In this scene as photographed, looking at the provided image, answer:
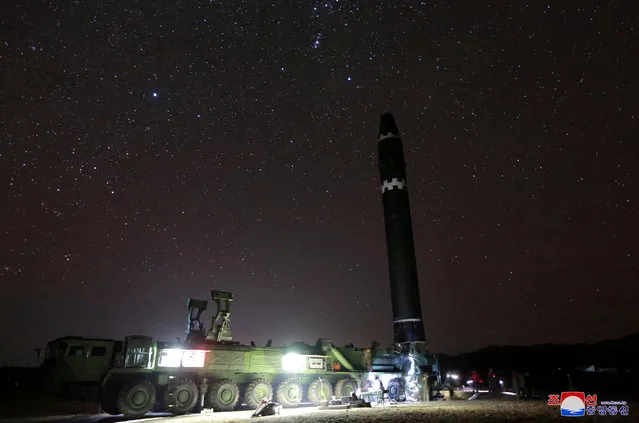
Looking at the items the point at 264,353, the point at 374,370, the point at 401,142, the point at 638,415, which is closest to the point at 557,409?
the point at 638,415

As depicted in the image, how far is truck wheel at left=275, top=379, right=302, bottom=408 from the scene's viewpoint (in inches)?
942

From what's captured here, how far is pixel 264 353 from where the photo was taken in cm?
2409

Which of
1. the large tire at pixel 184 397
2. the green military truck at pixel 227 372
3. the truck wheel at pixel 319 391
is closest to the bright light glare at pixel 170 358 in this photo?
the green military truck at pixel 227 372

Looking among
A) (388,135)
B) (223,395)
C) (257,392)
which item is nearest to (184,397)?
(223,395)

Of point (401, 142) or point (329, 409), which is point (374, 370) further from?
point (401, 142)

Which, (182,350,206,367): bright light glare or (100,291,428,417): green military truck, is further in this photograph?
(182,350,206,367): bright light glare

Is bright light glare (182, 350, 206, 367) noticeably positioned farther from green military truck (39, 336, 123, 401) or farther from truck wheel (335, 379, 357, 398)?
truck wheel (335, 379, 357, 398)

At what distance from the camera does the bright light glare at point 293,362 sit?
24609 millimetres

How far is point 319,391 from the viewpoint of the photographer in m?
25.1

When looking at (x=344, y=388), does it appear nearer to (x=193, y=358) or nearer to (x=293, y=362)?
(x=293, y=362)

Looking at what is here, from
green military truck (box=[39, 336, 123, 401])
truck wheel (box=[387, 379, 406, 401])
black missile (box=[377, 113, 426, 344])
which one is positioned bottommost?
truck wheel (box=[387, 379, 406, 401])

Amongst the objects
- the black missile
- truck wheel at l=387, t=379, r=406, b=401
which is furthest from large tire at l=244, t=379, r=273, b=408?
the black missile

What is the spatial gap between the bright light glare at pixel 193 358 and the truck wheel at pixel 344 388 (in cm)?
825

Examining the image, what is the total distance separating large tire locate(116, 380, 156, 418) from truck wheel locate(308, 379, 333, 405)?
28.3ft
